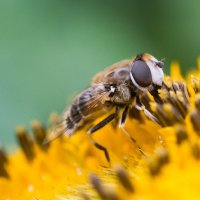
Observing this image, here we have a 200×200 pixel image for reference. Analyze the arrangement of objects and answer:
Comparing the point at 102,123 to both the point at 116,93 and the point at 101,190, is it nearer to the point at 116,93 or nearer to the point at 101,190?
the point at 116,93

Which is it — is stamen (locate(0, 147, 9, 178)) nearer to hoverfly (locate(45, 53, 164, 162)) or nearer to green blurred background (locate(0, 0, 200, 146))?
hoverfly (locate(45, 53, 164, 162))

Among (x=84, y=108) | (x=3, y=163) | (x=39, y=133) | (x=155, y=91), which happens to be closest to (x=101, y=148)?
(x=84, y=108)

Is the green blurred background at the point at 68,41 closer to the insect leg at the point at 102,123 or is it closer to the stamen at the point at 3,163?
the stamen at the point at 3,163

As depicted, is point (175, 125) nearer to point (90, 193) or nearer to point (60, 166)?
point (90, 193)

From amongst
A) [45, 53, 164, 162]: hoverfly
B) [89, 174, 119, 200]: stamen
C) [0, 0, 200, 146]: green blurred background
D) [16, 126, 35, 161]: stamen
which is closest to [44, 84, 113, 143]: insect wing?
[45, 53, 164, 162]: hoverfly

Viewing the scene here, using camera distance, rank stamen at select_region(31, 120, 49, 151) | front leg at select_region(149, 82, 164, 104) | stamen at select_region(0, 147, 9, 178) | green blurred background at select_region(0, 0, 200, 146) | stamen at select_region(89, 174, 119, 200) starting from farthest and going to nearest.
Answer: green blurred background at select_region(0, 0, 200, 146) → stamen at select_region(31, 120, 49, 151) → stamen at select_region(0, 147, 9, 178) → front leg at select_region(149, 82, 164, 104) → stamen at select_region(89, 174, 119, 200)
